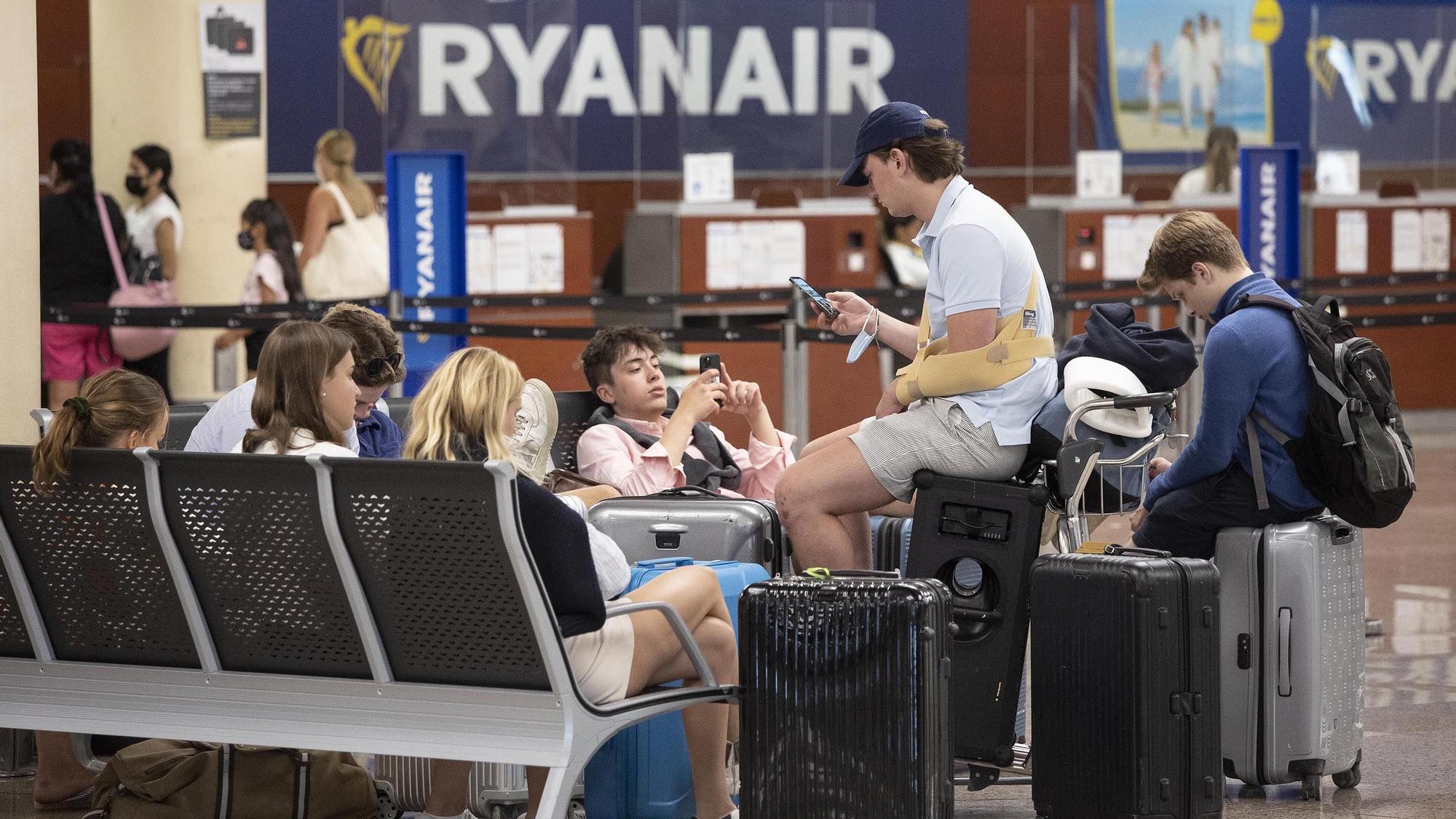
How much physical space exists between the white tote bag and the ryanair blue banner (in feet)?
3.51

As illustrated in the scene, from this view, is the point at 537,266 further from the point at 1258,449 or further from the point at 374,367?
the point at 1258,449

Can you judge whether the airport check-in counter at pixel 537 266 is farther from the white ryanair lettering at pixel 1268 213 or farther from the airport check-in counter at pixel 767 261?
the white ryanair lettering at pixel 1268 213

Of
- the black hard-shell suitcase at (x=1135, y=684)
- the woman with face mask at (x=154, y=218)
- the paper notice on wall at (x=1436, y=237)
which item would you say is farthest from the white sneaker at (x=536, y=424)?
the paper notice on wall at (x=1436, y=237)

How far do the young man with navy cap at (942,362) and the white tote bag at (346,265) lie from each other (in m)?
5.95

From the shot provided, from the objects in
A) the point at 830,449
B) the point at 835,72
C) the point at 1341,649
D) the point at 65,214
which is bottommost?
the point at 1341,649

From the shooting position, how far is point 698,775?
4.06 meters

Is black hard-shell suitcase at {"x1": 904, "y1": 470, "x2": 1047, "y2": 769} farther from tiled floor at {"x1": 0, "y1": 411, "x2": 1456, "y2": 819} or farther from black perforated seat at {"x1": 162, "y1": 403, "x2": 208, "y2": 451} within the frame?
black perforated seat at {"x1": 162, "y1": 403, "x2": 208, "y2": 451}

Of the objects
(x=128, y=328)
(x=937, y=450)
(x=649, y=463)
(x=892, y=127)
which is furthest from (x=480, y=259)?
(x=937, y=450)

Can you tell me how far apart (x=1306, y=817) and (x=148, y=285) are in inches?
296

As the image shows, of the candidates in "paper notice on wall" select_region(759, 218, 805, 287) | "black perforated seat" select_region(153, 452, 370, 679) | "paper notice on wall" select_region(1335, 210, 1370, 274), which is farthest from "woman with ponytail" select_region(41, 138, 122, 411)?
"paper notice on wall" select_region(1335, 210, 1370, 274)

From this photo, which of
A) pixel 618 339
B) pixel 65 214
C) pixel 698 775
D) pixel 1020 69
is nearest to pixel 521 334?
pixel 65 214

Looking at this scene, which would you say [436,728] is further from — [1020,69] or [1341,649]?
[1020,69]

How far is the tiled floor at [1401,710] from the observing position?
15.0 feet

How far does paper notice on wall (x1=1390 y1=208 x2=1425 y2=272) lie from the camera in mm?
13453
